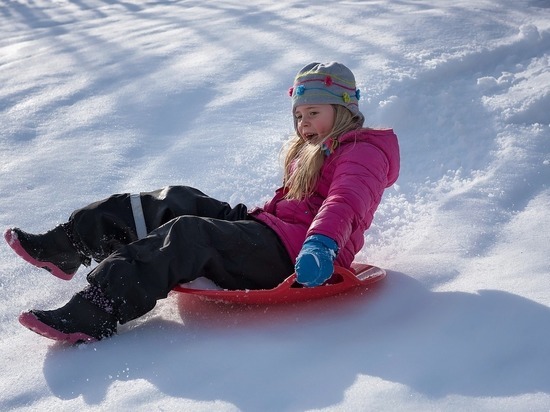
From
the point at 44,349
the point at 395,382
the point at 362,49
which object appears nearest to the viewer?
the point at 395,382

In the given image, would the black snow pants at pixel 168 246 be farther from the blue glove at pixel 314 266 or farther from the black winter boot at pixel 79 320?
the blue glove at pixel 314 266

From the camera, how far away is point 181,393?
1890mm

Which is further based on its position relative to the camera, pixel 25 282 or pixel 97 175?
pixel 97 175

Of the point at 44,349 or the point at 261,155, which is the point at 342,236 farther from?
the point at 261,155

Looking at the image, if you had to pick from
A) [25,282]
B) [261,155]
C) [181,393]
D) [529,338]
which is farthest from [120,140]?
[529,338]

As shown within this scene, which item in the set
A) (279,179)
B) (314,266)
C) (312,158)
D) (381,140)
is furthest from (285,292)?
(279,179)

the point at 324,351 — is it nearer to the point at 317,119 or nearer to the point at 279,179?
the point at 317,119

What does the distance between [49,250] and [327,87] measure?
1.15 m

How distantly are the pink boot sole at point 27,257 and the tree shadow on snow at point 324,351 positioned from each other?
0.45 metres

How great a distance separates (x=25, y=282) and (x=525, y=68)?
3.09 metres

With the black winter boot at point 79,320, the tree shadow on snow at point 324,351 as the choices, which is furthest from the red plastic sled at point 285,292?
the black winter boot at point 79,320

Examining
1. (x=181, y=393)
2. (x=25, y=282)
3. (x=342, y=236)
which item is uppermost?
(x=342, y=236)

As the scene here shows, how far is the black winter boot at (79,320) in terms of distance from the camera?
83.6 inches

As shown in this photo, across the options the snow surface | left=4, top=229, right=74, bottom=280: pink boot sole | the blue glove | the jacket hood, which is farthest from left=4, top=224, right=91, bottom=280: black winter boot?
the jacket hood
